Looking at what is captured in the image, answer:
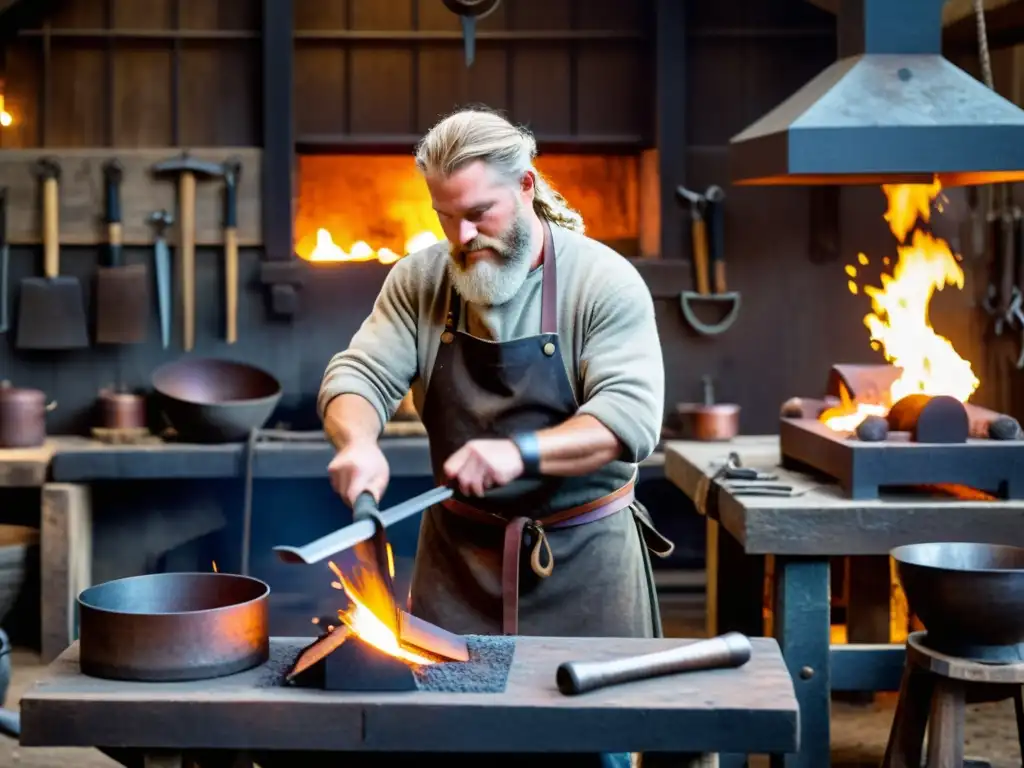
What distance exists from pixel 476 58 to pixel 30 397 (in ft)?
8.61

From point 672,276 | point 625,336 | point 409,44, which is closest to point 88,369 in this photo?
point 409,44

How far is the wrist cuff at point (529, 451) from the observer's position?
275 centimetres

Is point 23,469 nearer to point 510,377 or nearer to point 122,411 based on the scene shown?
point 122,411

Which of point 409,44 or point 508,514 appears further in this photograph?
point 409,44

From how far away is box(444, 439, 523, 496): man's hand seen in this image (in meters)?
2.65

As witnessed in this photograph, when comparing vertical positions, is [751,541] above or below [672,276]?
below

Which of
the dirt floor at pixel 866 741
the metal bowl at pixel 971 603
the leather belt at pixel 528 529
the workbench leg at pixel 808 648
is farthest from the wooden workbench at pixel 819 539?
the leather belt at pixel 528 529

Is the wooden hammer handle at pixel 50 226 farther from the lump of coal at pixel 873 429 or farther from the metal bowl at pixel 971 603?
the metal bowl at pixel 971 603

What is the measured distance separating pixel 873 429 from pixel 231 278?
3.45 meters

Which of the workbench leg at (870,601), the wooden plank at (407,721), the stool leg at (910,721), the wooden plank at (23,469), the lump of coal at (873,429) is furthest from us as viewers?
the wooden plank at (23,469)

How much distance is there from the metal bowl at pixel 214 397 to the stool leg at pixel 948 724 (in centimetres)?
346

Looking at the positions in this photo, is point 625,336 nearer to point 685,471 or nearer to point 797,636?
point 797,636

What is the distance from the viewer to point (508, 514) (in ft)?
10.5

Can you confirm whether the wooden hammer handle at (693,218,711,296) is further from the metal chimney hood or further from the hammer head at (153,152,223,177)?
the hammer head at (153,152,223,177)
